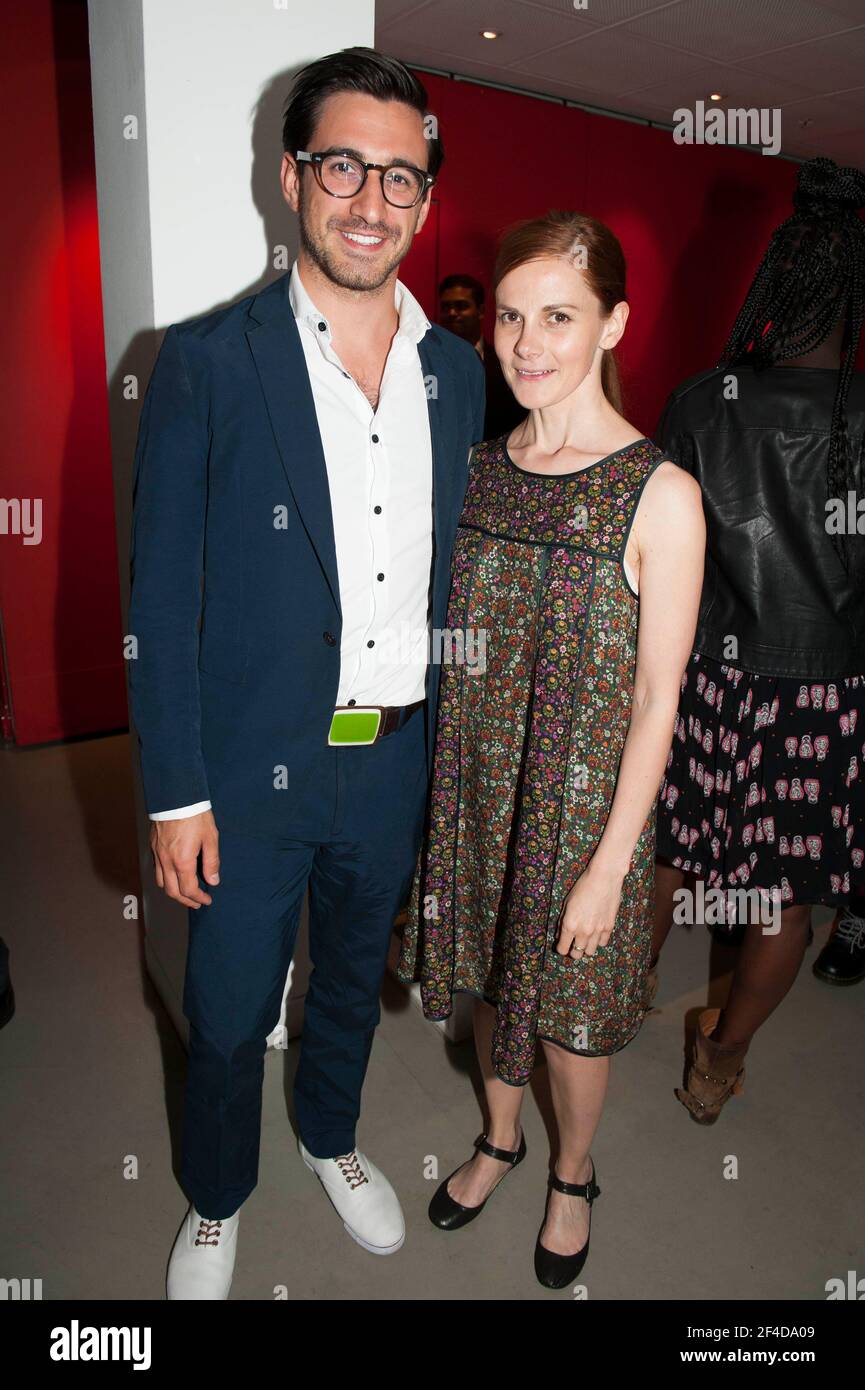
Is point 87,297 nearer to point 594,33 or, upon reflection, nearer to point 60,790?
point 60,790

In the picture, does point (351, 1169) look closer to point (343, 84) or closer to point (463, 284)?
point (343, 84)

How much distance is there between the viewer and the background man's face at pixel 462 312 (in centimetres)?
394

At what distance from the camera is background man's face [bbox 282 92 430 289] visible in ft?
4.58

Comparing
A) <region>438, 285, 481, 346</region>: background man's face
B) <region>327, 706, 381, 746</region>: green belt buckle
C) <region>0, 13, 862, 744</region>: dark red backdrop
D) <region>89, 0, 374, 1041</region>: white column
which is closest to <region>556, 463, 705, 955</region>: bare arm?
<region>327, 706, 381, 746</region>: green belt buckle

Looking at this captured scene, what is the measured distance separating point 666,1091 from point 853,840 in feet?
2.61

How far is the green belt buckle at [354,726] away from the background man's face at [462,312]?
9.18 ft

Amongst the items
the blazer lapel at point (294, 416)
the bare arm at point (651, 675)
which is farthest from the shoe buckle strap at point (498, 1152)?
the blazer lapel at point (294, 416)

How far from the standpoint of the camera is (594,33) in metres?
4.35

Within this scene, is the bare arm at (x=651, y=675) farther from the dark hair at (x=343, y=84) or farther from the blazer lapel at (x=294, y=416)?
the dark hair at (x=343, y=84)

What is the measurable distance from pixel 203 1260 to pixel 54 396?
3371 mm

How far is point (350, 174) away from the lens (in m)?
1.41

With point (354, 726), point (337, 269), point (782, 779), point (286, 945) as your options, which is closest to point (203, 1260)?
point (286, 945)

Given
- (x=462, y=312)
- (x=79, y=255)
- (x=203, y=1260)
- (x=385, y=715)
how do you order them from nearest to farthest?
1. (x=385, y=715)
2. (x=203, y=1260)
3. (x=79, y=255)
4. (x=462, y=312)
